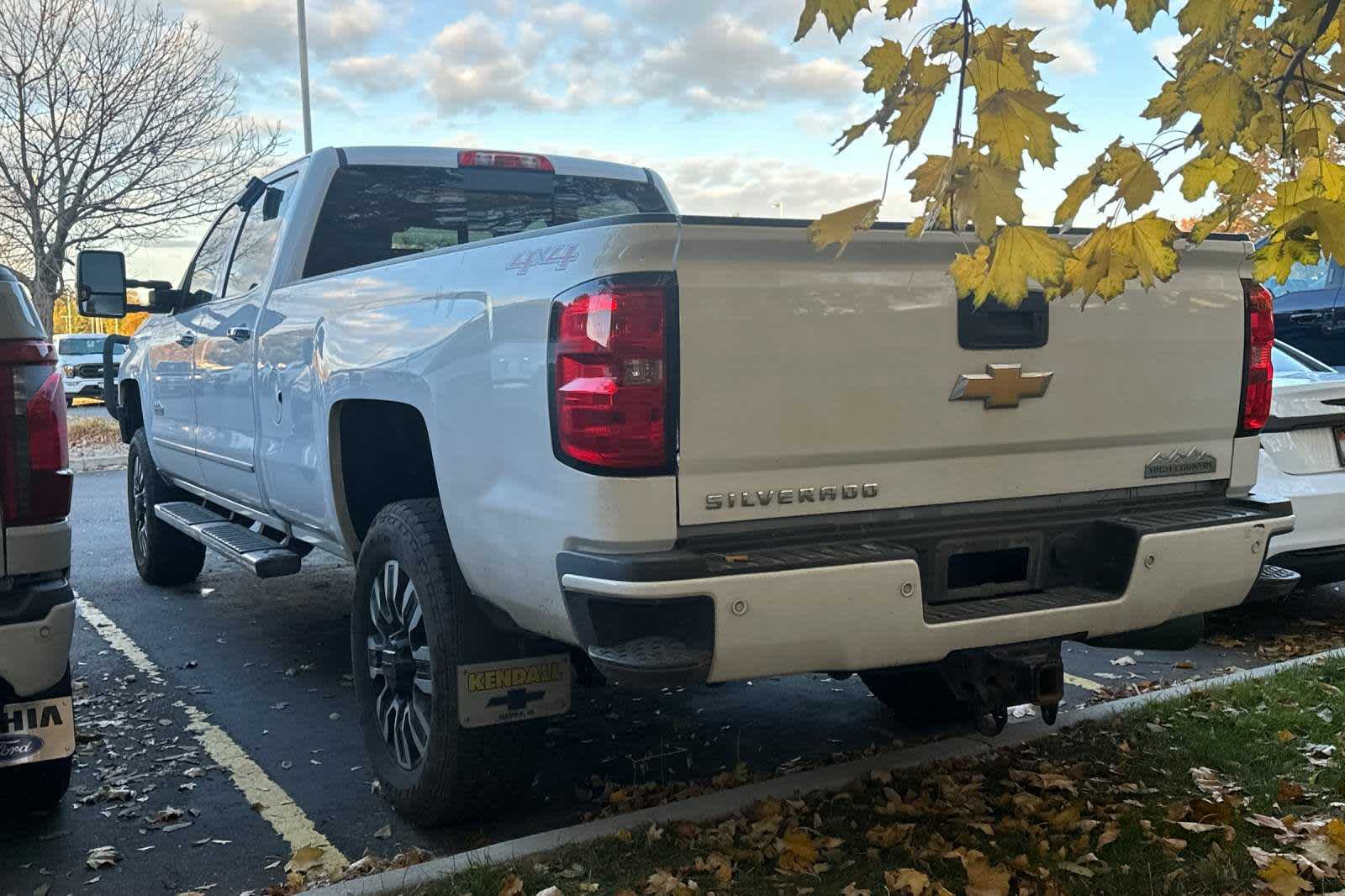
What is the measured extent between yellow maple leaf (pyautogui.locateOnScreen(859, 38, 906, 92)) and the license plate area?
1.23 meters

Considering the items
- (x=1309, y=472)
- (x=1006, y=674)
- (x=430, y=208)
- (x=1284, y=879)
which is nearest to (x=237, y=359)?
(x=430, y=208)

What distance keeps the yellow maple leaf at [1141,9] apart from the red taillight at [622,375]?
123 centimetres

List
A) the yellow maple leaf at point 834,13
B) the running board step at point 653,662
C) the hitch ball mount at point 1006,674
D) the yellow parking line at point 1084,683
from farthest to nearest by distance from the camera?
the yellow parking line at point 1084,683, the hitch ball mount at point 1006,674, the running board step at point 653,662, the yellow maple leaf at point 834,13

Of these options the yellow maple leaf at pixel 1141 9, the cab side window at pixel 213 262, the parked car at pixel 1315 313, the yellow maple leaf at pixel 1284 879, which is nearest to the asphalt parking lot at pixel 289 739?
the yellow maple leaf at pixel 1284 879

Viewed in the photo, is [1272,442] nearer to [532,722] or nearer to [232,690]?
[532,722]

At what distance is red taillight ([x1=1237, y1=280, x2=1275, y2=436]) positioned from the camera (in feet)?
12.8

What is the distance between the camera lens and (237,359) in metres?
5.64

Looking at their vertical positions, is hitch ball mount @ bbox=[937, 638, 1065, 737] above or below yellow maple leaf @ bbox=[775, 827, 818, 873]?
above

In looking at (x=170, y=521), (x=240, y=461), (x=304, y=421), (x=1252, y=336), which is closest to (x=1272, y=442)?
(x=1252, y=336)

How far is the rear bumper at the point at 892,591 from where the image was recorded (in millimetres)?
3037

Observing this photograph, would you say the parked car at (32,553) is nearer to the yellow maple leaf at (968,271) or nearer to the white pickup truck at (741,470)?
the white pickup truck at (741,470)

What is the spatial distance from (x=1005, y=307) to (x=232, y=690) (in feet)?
12.7

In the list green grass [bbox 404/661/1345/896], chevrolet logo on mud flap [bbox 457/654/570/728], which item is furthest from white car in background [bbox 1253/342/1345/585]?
chevrolet logo on mud flap [bbox 457/654/570/728]

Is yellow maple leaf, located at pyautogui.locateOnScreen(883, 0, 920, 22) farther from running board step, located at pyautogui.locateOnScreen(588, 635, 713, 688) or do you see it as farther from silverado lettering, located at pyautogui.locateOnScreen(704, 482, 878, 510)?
running board step, located at pyautogui.locateOnScreen(588, 635, 713, 688)
